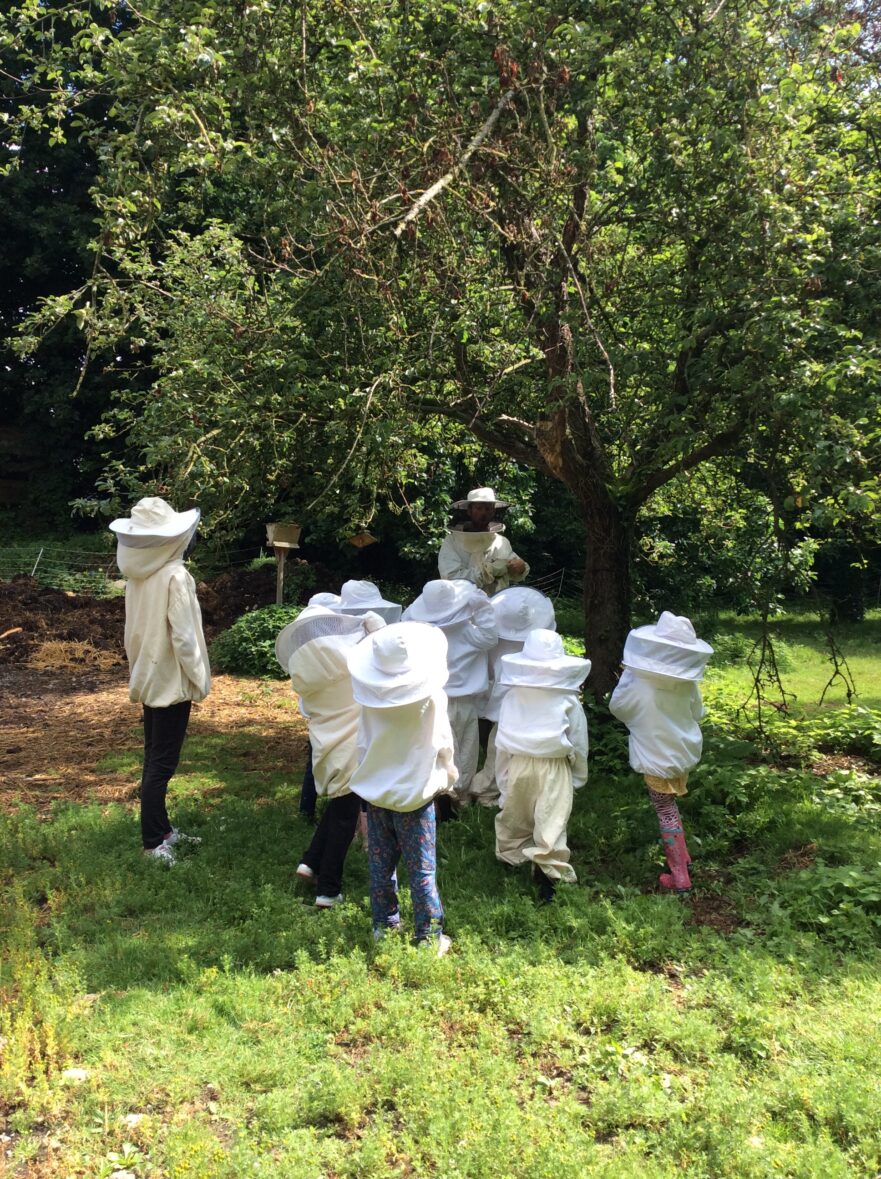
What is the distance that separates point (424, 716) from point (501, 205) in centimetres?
394

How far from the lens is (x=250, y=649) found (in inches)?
479

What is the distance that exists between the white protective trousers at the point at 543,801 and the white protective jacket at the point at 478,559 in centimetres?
252

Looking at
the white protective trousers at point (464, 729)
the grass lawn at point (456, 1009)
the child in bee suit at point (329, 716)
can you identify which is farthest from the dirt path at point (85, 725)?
the child in bee suit at point (329, 716)

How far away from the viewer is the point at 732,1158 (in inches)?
120

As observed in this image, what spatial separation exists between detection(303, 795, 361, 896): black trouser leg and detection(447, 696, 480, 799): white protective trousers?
48.3 inches

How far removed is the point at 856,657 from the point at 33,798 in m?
12.6

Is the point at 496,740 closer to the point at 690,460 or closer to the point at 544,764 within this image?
the point at 544,764

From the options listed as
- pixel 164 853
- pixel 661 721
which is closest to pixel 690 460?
pixel 661 721

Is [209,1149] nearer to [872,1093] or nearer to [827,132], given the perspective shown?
[872,1093]

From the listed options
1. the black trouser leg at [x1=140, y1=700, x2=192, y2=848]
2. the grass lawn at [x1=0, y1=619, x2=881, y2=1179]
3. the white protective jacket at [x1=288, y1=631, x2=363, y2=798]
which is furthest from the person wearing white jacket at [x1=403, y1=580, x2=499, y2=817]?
the black trouser leg at [x1=140, y1=700, x2=192, y2=848]

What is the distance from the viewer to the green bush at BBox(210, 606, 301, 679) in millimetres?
12117

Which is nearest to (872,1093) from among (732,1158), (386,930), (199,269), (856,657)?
(732,1158)

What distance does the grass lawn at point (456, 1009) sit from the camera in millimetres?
3154

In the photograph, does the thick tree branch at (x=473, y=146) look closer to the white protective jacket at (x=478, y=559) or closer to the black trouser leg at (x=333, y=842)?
the white protective jacket at (x=478, y=559)
